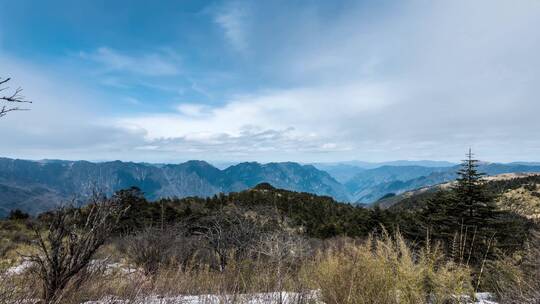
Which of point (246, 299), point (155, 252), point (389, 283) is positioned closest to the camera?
point (246, 299)

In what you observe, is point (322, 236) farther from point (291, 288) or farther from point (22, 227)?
point (291, 288)

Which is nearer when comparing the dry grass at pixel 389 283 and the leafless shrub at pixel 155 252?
the dry grass at pixel 389 283

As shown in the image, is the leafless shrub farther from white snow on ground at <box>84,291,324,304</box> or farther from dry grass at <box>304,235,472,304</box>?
dry grass at <box>304,235,472,304</box>

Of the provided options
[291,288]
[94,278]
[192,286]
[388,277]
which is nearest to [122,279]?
[94,278]

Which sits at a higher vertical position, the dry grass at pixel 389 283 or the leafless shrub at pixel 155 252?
the dry grass at pixel 389 283

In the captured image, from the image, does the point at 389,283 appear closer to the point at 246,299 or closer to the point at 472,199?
the point at 246,299

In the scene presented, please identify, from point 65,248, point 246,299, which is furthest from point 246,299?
point 65,248

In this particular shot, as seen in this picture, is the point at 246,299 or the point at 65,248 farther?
the point at 65,248

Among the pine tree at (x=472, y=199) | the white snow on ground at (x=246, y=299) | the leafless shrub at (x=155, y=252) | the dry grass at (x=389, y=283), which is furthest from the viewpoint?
the pine tree at (x=472, y=199)

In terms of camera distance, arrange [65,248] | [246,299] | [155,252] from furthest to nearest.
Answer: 1. [155,252]
2. [65,248]
3. [246,299]

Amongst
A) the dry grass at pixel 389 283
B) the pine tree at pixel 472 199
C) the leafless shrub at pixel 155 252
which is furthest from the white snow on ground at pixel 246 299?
the pine tree at pixel 472 199

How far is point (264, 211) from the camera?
34.9 metres

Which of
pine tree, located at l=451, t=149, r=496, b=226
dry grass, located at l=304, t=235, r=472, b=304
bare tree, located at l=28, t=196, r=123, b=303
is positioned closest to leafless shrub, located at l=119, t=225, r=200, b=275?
bare tree, located at l=28, t=196, r=123, b=303

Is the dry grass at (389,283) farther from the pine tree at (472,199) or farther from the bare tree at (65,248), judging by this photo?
the pine tree at (472,199)
